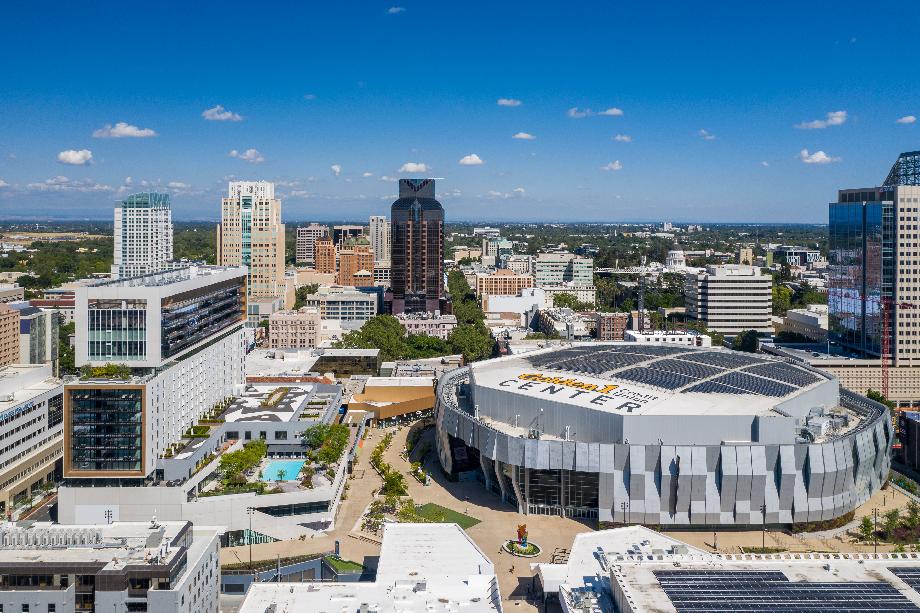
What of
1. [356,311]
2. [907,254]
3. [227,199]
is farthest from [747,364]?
[227,199]

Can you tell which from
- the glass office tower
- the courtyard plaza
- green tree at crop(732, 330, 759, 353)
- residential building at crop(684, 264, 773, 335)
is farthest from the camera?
residential building at crop(684, 264, 773, 335)

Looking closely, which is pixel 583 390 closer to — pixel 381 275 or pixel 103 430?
pixel 103 430

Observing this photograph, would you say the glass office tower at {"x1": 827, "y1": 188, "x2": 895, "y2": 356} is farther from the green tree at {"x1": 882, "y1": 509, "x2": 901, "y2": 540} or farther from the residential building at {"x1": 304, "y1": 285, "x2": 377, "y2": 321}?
the residential building at {"x1": 304, "y1": 285, "x2": 377, "y2": 321}

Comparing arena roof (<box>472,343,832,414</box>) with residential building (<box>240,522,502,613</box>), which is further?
arena roof (<box>472,343,832,414</box>)

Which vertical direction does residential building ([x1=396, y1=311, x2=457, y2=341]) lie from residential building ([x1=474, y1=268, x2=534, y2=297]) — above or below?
below

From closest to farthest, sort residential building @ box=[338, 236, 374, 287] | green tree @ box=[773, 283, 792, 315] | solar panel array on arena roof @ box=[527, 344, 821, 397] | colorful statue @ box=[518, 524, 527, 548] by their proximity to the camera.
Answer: colorful statue @ box=[518, 524, 527, 548], solar panel array on arena roof @ box=[527, 344, 821, 397], green tree @ box=[773, 283, 792, 315], residential building @ box=[338, 236, 374, 287]

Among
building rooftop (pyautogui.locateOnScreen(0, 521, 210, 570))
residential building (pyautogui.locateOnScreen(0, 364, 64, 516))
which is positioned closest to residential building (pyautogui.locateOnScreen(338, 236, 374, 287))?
residential building (pyautogui.locateOnScreen(0, 364, 64, 516))
